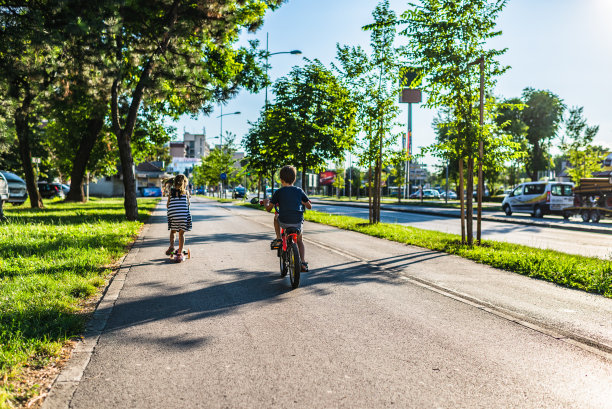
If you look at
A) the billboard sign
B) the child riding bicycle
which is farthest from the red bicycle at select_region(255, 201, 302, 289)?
the billboard sign

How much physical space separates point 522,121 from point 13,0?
167ft

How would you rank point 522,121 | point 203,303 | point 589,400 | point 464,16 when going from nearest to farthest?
point 589,400
point 203,303
point 464,16
point 522,121

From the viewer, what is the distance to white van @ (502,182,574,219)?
2559cm

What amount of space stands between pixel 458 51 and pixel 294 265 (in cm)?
732

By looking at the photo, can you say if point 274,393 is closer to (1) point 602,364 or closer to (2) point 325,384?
(2) point 325,384

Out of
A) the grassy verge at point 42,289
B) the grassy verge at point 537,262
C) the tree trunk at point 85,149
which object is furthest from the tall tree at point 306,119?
the grassy verge at point 42,289

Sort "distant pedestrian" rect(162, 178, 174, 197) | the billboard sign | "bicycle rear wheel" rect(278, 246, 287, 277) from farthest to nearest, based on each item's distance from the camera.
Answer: the billboard sign → "distant pedestrian" rect(162, 178, 174, 197) → "bicycle rear wheel" rect(278, 246, 287, 277)

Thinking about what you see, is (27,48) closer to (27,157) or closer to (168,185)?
(168,185)

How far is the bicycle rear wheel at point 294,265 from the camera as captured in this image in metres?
6.50

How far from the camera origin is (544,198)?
2592cm

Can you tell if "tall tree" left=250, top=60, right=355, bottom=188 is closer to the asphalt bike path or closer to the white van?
the white van

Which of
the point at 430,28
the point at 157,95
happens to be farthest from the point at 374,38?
the point at 157,95

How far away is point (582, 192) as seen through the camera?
23.2 metres

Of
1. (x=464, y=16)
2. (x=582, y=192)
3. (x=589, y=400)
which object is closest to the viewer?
(x=589, y=400)
